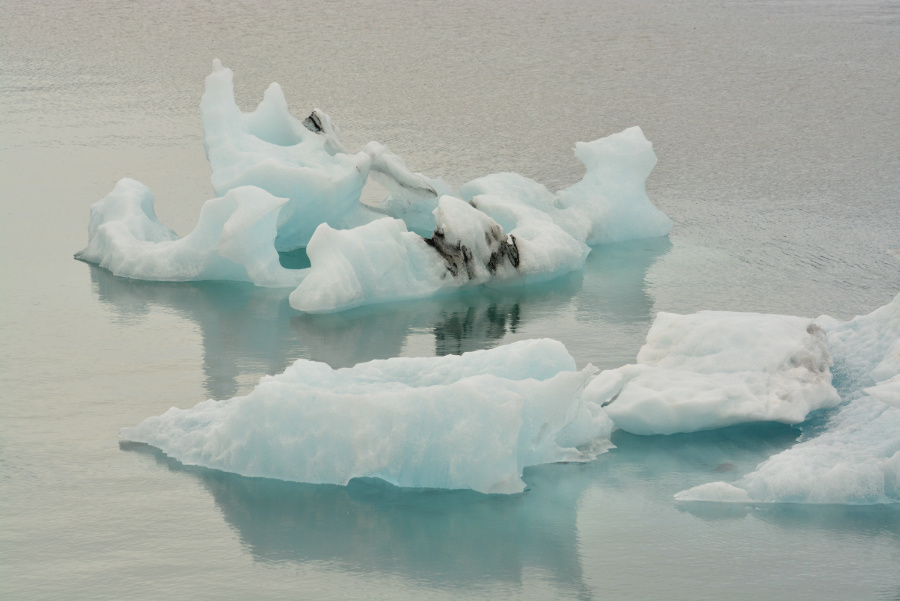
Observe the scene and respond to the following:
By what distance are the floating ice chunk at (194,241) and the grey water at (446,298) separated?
0.52 feet

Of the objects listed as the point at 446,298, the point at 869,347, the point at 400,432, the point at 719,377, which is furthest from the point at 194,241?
the point at 869,347

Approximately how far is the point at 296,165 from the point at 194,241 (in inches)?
50.9

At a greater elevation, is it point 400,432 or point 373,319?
point 373,319

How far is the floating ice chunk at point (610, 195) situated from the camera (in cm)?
1024

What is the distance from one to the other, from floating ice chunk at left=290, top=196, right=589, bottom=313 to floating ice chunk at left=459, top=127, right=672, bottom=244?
757mm

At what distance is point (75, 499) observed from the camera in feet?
18.7

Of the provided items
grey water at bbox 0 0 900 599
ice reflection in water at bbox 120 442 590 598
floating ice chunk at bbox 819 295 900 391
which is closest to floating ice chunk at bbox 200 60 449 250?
grey water at bbox 0 0 900 599

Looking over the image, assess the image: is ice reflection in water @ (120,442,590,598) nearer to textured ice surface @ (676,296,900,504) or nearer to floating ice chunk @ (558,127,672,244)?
textured ice surface @ (676,296,900,504)

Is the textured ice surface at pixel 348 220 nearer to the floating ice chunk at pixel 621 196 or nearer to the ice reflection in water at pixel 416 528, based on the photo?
the floating ice chunk at pixel 621 196

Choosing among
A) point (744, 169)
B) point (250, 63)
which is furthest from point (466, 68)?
point (744, 169)

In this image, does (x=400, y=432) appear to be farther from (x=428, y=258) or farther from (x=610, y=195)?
(x=610, y=195)

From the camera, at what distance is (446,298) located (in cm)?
879

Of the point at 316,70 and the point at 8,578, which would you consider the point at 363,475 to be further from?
the point at 316,70

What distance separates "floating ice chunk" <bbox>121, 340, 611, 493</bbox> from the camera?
227 inches
